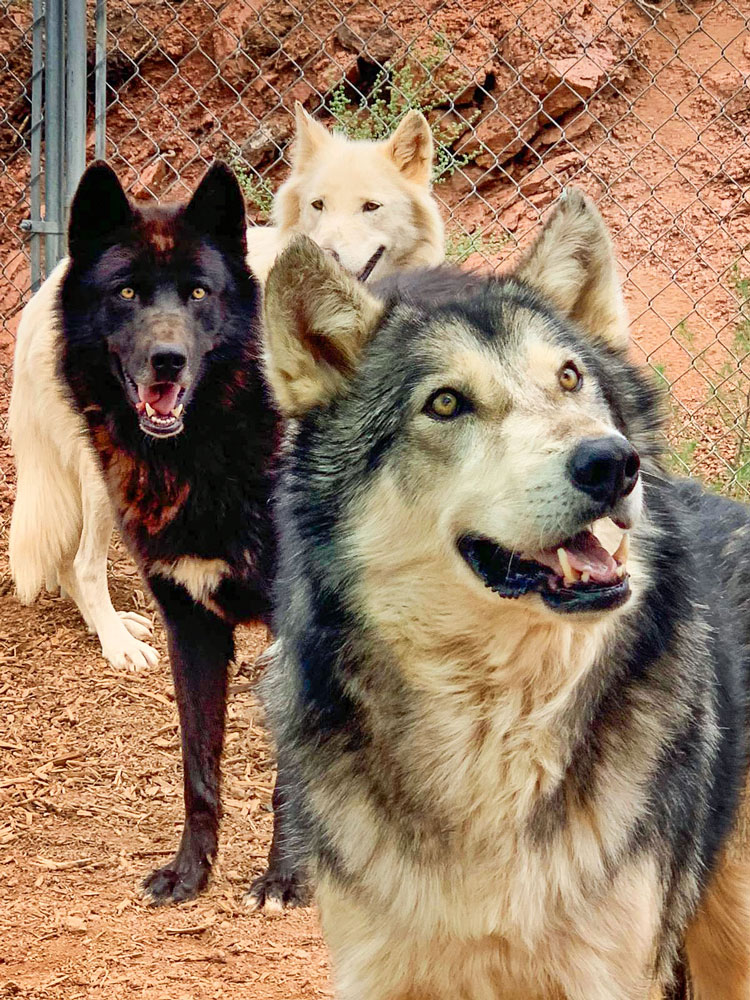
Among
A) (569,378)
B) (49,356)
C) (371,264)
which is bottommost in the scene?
(49,356)

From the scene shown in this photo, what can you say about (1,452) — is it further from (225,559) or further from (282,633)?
(282,633)

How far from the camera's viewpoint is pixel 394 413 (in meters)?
2.35

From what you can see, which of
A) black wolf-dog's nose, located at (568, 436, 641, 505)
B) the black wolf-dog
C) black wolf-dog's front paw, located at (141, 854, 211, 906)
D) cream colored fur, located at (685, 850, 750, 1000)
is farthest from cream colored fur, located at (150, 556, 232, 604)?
black wolf-dog's nose, located at (568, 436, 641, 505)

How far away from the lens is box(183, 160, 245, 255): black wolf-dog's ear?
4.04 meters

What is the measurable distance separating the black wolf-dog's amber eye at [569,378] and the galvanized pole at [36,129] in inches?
172

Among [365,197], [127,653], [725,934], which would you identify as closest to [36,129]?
[365,197]

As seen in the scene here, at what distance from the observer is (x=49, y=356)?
17.8 feet

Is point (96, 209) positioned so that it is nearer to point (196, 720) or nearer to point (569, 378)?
point (196, 720)

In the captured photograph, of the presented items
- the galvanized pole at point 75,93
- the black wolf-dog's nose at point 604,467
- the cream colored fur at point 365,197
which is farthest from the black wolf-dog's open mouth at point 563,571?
the galvanized pole at point 75,93

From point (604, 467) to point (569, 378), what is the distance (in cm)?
37

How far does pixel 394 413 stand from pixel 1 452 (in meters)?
6.55

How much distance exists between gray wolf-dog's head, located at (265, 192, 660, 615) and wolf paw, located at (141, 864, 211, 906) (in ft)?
6.27

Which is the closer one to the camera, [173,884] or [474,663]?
[474,663]

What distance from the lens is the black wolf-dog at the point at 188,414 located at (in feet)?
13.0
